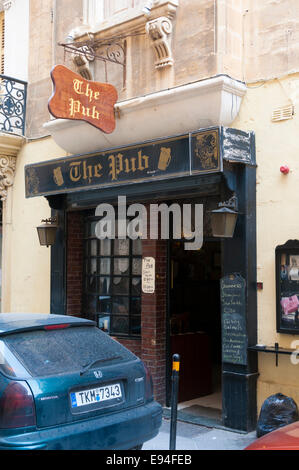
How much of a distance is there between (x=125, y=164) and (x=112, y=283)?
2279mm

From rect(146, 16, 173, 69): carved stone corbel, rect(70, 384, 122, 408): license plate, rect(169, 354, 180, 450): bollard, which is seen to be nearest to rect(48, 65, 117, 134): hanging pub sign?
rect(146, 16, 173, 69): carved stone corbel

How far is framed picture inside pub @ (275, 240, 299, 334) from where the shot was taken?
6.56 meters

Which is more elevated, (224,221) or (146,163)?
(146,163)

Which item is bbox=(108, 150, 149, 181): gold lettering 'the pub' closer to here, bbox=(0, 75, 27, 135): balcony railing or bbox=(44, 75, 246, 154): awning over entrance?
bbox=(44, 75, 246, 154): awning over entrance

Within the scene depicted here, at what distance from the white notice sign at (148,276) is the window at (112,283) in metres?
0.43

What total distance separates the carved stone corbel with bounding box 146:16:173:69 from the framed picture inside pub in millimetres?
3133

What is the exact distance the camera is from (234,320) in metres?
6.92

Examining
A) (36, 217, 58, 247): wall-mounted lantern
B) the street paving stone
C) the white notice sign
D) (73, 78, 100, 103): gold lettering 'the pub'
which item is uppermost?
(73, 78, 100, 103): gold lettering 'the pub'

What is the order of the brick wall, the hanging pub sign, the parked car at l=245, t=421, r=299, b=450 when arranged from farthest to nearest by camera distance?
the brick wall
the hanging pub sign
the parked car at l=245, t=421, r=299, b=450

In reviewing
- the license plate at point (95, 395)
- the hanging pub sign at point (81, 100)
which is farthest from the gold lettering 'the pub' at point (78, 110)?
the license plate at point (95, 395)

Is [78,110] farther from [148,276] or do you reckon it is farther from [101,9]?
[148,276]

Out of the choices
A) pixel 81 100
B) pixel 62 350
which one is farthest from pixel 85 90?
pixel 62 350

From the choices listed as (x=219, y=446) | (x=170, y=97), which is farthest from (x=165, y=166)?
(x=219, y=446)
